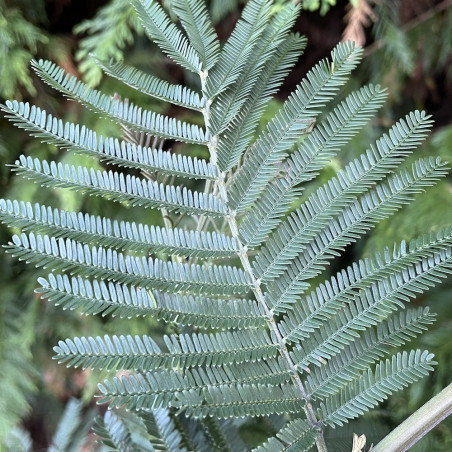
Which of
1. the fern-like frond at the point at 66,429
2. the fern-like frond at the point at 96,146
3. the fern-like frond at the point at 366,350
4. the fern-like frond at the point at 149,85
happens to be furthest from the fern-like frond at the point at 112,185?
the fern-like frond at the point at 66,429

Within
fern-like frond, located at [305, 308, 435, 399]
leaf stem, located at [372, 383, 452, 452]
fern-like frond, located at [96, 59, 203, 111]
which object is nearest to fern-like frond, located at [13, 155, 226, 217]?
fern-like frond, located at [96, 59, 203, 111]

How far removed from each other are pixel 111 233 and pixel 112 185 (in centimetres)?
6

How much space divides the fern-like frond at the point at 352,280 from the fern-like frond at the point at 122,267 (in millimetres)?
85

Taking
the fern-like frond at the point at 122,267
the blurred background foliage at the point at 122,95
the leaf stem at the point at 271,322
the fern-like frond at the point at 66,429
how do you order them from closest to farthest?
the fern-like frond at the point at 122,267
the leaf stem at the point at 271,322
the fern-like frond at the point at 66,429
the blurred background foliage at the point at 122,95

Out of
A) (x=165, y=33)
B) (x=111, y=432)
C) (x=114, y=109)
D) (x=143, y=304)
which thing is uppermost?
(x=165, y=33)

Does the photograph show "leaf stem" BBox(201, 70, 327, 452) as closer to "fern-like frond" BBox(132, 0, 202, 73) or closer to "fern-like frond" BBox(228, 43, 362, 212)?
"fern-like frond" BBox(228, 43, 362, 212)

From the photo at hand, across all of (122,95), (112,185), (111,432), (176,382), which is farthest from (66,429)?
(122,95)

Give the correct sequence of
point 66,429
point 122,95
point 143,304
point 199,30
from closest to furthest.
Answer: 1. point 143,304
2. point 199,30
3. point 66,429
4. point 122,95

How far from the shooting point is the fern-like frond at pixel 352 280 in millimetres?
621

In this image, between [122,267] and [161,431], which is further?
[161,431]

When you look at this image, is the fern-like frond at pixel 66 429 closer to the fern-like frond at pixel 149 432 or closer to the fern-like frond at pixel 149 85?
the fern-like frond at pixel 149 432

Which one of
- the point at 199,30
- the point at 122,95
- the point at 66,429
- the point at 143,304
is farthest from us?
the point at 122,95

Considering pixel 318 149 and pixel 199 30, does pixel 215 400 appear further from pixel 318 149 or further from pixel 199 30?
pixel 199 30

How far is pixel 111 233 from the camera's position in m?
0.61
